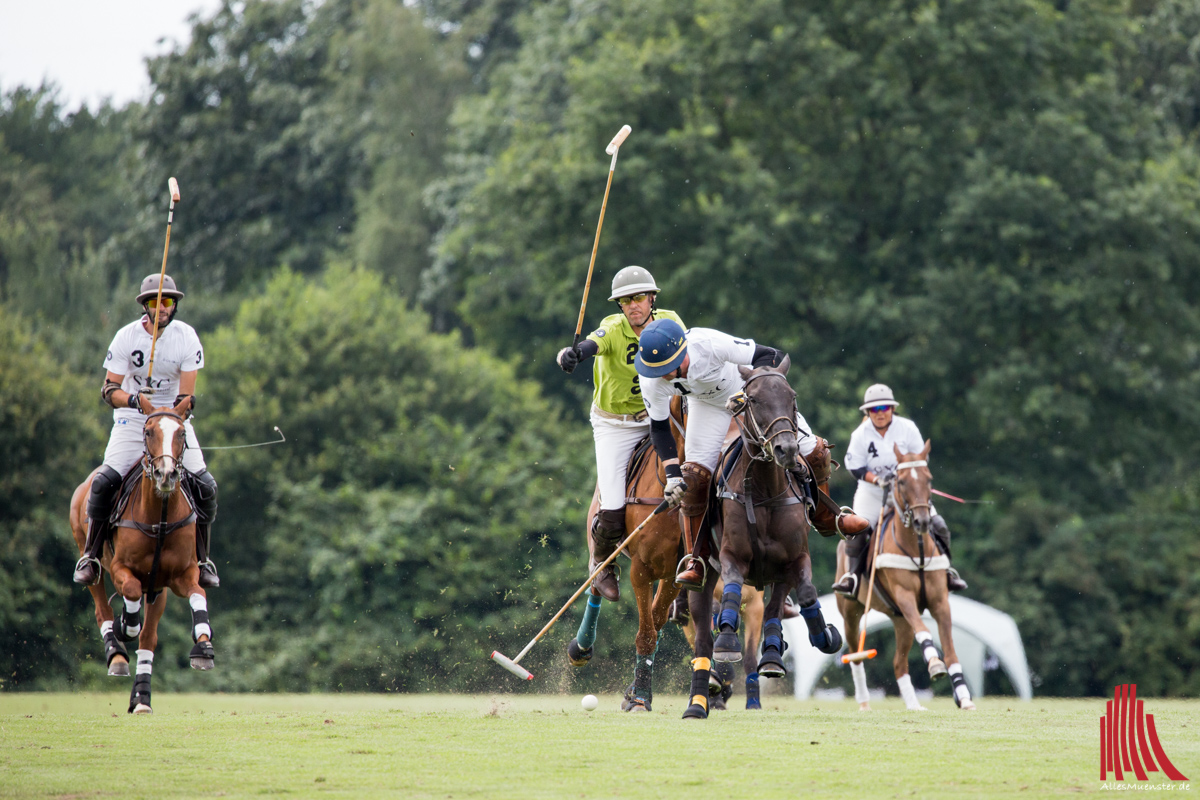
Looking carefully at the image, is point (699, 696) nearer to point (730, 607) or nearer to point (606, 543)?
point (730, 607)

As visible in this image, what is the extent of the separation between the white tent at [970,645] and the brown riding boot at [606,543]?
36.1 feet

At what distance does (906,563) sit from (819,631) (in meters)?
3.60

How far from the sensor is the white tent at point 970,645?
75.2 feet

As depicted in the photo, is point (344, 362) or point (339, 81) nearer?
point (344, 362)

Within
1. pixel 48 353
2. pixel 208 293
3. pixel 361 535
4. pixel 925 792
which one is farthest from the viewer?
pixel 208 293

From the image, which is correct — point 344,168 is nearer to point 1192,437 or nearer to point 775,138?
point 775,138

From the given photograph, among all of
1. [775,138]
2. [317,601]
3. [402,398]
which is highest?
[775,138]

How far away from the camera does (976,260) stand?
84.7 feet

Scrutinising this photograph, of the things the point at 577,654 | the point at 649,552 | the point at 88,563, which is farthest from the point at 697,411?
the point at 88,563

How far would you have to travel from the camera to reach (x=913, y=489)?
12.9m

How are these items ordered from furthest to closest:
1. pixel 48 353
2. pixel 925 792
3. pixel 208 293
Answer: pixel 208 293 < pixel 48 353 < pixel 925 792

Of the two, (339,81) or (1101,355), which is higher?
(339,81)

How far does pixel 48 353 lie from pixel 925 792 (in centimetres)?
2285

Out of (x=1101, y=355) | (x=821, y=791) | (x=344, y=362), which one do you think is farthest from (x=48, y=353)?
(x=821, y=791)
